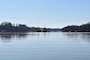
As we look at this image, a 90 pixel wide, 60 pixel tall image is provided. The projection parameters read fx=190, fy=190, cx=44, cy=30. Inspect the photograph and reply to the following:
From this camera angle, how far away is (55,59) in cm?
877

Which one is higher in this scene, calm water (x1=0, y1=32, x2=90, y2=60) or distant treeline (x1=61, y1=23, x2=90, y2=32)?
distant treeline (x1=61, y1=23, x2=90, y2=32)

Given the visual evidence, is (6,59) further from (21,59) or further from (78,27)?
(78,27)

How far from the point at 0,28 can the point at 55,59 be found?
462 feet

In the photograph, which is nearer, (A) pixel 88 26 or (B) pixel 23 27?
(A) pixel 88 26

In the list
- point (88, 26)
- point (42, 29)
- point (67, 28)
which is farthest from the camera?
point (67, 28)

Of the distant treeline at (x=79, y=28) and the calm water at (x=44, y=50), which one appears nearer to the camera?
the calm water at (x=44, y=50)

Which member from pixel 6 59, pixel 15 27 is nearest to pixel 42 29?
pixel 15 27

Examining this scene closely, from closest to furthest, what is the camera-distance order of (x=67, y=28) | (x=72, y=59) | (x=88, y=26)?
(x=72, y=59)
(x=88, y=26)
(x=67, y=28)

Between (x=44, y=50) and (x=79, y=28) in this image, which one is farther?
(x=79, y=28)

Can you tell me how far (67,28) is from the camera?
164m

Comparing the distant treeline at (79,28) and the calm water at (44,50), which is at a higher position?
the distant treeline at (79,28)

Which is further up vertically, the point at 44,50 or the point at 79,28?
the point at 79,28

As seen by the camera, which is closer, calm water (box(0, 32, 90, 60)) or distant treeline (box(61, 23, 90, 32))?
calm water (box(0, 32, 90, 60))

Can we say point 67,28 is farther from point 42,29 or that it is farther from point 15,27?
point 15,27
